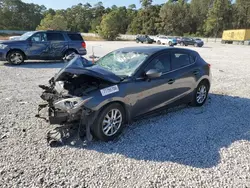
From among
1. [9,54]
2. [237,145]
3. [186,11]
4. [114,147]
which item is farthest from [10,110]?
[186,11]

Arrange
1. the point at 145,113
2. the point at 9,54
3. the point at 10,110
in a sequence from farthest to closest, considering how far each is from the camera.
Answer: the point at 9,54 < the point at 10,110 < the point at 145,113

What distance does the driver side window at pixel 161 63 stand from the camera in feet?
15.3

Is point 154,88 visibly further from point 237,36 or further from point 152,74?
point 237,36

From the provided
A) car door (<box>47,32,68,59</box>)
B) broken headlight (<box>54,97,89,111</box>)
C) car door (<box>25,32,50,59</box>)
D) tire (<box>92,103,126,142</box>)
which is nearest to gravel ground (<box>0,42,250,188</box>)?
tire (<box>92,103,126,142</box>)

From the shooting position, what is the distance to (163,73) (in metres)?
4.88

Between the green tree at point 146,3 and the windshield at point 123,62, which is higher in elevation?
the green tree at point 146,3

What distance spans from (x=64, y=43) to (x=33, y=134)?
927 centimetres

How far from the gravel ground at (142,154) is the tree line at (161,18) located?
2110 inches

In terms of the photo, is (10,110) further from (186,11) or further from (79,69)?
(186,11)

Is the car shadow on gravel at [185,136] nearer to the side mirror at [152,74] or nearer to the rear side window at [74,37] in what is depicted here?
the side mirror at [152,74]

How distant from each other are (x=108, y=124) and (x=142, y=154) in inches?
29.9

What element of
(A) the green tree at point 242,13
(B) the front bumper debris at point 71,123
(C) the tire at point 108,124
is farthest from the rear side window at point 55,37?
(A) the green tree at point 242,13

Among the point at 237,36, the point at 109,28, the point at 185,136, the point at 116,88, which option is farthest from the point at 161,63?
the point at 109,28

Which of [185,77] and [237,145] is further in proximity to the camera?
[185,77]
